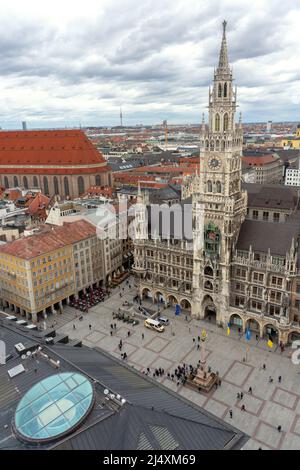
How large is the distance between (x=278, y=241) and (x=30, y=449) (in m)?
62.2

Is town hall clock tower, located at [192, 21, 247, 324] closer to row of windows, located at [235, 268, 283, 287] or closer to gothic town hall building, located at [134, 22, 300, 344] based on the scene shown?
gothic town hall building, located at [134, 22, 300, 344]

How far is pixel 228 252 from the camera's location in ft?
260

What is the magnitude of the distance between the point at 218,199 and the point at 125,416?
54381 millimetres

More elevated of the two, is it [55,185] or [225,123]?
[225,123]

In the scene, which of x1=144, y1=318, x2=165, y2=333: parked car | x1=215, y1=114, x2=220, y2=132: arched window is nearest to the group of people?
x1=144, y1=318, x2=165, y2=333: parked car

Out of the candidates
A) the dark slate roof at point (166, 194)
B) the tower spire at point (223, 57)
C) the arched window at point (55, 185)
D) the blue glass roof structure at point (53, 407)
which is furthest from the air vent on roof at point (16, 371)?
the arched window at point (55, 185)

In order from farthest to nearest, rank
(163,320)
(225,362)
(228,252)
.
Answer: (163,320), (228,252), (225,362)

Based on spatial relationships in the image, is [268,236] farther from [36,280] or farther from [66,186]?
[66,186]

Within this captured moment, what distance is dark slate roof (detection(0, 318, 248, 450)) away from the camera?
3064 centimetres

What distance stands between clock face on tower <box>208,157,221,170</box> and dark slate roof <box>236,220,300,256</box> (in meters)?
15.0

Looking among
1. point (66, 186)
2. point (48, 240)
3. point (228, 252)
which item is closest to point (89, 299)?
point (48, 240)

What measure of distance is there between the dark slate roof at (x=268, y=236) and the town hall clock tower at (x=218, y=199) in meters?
2.00

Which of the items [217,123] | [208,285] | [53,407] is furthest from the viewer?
[208,285]

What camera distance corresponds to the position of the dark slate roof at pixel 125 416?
3064cm
